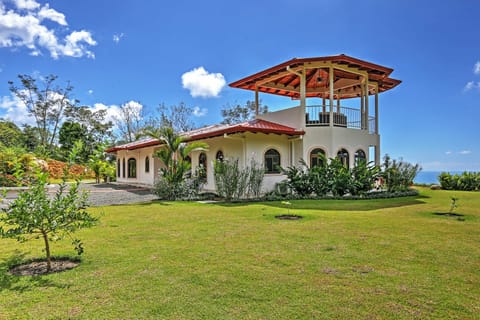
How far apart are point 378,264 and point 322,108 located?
1199cm

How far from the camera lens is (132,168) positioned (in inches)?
1010

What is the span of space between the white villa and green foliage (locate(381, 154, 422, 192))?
4.55 feet

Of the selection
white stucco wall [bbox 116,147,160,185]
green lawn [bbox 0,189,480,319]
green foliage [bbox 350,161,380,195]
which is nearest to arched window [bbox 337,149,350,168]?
green foliage [bbox 350,161,380,195]

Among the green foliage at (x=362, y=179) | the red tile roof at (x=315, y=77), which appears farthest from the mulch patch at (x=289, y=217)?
the red tile roof at (x=315, y=77)

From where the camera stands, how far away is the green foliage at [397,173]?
14.8 meters

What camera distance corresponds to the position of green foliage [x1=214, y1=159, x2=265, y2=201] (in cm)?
1290

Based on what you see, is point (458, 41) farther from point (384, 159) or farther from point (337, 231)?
point (337, 231)

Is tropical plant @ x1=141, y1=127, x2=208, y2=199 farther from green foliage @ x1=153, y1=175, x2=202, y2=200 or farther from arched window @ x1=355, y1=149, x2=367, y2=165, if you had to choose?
arched window @ x1=355, y1=149, x2=367, y2=165

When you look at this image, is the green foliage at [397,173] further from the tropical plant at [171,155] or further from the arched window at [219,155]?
the tropical plant at [171,155]

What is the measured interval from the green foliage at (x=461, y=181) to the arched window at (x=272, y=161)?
12.1 meters

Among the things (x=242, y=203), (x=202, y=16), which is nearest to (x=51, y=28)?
(x=202, y=16)

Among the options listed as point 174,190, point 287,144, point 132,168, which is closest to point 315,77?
point 287,144

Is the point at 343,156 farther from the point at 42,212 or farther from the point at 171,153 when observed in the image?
the point at 42,212

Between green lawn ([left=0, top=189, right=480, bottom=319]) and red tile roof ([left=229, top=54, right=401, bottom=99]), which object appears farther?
red tile roof ([left=229, top=54, right=401, bottom=99])
